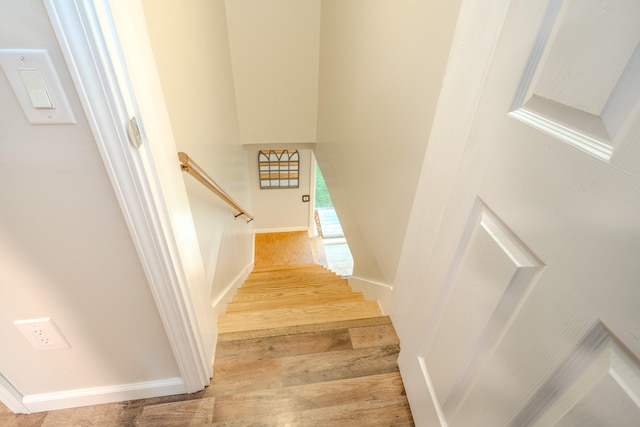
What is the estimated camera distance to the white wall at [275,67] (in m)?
2.59

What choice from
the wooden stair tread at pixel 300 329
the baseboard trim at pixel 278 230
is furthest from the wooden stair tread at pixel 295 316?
the baseboard trim at pixel 278 230

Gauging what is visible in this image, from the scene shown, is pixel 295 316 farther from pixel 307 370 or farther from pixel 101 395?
pixel 101 395

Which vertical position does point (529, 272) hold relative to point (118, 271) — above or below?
above

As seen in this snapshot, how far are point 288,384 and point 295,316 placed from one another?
410mm

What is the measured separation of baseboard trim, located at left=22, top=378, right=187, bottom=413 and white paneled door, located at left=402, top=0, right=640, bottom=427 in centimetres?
103

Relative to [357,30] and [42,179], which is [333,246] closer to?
[357,30]

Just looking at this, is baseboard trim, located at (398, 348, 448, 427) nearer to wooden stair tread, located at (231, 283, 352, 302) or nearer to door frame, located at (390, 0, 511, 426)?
door frame, located at (390, 0, 511, 426)

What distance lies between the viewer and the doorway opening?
5.23 m

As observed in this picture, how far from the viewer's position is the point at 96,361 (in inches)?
38.9

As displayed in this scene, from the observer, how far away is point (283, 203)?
5332 mm

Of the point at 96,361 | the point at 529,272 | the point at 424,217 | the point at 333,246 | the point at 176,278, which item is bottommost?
the point at 333,246

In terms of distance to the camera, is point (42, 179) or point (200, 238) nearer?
point (42, 179)

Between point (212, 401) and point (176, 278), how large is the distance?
595mm

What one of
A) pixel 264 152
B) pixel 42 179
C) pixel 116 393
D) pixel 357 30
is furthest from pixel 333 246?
pixel 42 179
